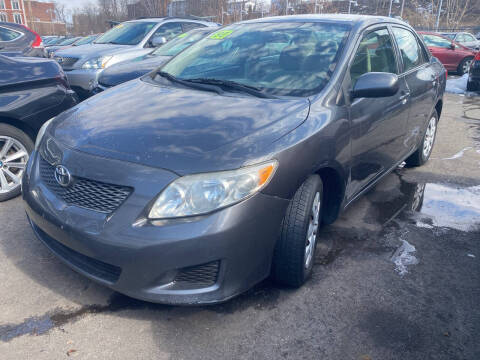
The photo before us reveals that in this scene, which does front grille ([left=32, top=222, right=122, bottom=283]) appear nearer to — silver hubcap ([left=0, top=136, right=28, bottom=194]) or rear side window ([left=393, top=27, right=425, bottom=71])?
silver hubcap ([left=0, top=136, right=28, bottom=194])

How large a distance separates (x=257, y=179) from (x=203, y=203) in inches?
12.1

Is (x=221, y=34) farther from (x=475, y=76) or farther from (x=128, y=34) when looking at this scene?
(x=475, y=76)

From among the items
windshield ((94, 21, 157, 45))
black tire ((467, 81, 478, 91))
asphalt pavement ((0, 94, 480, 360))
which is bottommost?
black tire ((467, 81, 478, 91))

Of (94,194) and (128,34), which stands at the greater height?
(128,34)

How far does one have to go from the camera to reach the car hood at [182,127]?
219cm

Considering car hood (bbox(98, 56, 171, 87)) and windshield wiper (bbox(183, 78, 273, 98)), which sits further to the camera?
car hood (bbox(98, 56, 171, 87))

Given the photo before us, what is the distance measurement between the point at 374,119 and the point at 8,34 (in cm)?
632

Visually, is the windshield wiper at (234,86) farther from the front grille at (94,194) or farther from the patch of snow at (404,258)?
the patch of snow at (404,258)

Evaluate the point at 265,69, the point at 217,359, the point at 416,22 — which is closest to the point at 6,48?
the point at 265,69

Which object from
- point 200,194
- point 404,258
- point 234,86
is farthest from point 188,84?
point 404,258

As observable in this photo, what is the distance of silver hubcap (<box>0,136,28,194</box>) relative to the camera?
3811 millimetres

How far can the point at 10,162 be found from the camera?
3867 mm

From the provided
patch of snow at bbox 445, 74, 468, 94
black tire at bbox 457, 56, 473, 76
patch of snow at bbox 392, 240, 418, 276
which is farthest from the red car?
patch of snow at bbox 392, 240, 418, 276

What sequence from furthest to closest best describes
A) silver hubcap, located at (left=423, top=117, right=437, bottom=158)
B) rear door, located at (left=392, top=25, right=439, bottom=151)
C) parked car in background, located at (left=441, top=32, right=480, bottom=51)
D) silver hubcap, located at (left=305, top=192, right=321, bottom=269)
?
parked car in background, located at (left=441, top=32, right=480, bottom=51), silver hubcap, located at (left=423, top=117, right=437, bottom=158), rear door, located at (left=392, top=25, right=439, bottom=151), silver hubcap, located at (left=305, top=192, right=321, bottom=269)
